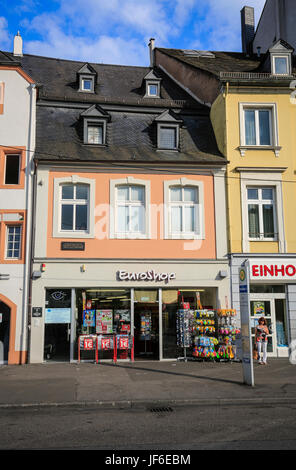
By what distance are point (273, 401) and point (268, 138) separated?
11027 mm

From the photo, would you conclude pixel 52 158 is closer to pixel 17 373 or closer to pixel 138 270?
pixel 138 270

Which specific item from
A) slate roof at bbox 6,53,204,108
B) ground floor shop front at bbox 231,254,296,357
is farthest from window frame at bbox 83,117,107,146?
ground floor shop front at bbox 231,254,296,357

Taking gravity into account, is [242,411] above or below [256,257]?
below

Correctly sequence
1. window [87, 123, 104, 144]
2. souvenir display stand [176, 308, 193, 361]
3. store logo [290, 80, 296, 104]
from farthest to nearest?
1. store logo [290, 80, 296, 104]
2. window [87, 123, 104, 144]
3. souvenir display stand [176, 308, 193, 361]

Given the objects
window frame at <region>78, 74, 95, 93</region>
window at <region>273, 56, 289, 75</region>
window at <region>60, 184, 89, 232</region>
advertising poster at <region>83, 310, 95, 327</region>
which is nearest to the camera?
advertising poster at <region>83, 310, 95, 327</region>

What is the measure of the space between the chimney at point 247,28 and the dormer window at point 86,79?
11.5m

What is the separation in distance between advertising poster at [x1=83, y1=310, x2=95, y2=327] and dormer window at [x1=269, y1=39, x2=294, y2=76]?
40.4 feet

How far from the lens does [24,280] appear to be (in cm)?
1520

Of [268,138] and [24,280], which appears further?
[268,138]

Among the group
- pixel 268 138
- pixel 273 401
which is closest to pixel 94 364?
pixel 273 401

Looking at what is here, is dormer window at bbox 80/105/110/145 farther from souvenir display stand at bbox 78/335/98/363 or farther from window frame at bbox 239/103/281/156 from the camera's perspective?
souvenir display stand at bbox 78/335/98/363

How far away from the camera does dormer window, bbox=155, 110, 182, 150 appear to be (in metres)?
17.5

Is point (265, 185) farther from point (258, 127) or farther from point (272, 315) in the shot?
point (272, 315)

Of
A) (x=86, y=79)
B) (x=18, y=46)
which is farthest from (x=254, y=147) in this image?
(x=18, y=46)
